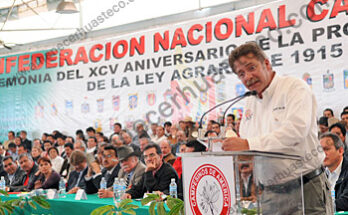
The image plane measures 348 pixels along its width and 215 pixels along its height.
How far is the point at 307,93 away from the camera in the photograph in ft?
5.33

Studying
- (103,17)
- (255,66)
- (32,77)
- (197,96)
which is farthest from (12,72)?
(255,66)

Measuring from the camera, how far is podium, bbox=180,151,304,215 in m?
1.40

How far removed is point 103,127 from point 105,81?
804 millimetres

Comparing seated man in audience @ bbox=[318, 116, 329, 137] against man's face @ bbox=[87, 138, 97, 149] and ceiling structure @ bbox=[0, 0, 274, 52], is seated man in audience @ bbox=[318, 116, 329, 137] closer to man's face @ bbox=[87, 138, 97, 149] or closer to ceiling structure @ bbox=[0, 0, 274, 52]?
ceiling structure @ bbox=[0, 0, 274, 52]

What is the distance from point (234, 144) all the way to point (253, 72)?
361 millimetres

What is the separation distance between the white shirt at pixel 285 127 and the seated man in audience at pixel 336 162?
1.42m

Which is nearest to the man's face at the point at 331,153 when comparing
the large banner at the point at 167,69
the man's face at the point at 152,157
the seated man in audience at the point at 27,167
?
the man's face at the point at 152,157

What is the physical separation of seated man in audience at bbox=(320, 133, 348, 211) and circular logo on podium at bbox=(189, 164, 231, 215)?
1.68 m

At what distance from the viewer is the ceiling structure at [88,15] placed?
7426 mm

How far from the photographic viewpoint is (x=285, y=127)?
5.08ft

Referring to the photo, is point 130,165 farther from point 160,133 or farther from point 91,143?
point 91,143

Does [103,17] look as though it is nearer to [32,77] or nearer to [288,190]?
[32,77]

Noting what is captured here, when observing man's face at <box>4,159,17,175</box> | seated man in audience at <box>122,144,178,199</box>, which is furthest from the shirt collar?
man's face at <box>4,159,17,175</box>

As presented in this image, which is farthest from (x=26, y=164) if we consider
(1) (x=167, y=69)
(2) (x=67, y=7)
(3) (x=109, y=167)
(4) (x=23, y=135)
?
(4) (x=23, y=135)
